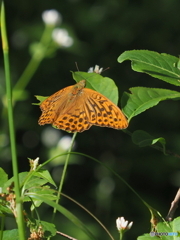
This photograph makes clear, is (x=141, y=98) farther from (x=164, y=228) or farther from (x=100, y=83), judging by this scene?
(x=164, y=228)

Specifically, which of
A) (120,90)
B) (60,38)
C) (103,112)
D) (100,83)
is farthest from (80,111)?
(120,90)

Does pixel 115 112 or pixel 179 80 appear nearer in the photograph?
pixel 179 80

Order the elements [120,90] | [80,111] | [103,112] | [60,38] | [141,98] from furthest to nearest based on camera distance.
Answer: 1. [120,90]
2. [60,38]
3. [80,111]
4. [103,112]
5. [141,98]

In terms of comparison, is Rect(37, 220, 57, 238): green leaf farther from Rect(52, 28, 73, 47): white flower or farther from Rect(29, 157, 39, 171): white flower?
Rect(52, 28, 73, 47): white flower

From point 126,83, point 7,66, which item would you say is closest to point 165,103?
point 126,83

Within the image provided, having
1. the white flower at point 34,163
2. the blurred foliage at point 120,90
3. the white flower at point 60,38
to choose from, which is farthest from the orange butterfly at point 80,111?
the blurred foliage at point 120,90

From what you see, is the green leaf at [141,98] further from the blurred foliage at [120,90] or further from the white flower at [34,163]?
the blurred foliage at [120,90]

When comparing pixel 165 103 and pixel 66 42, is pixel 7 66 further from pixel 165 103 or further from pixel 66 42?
pixel 165 103
